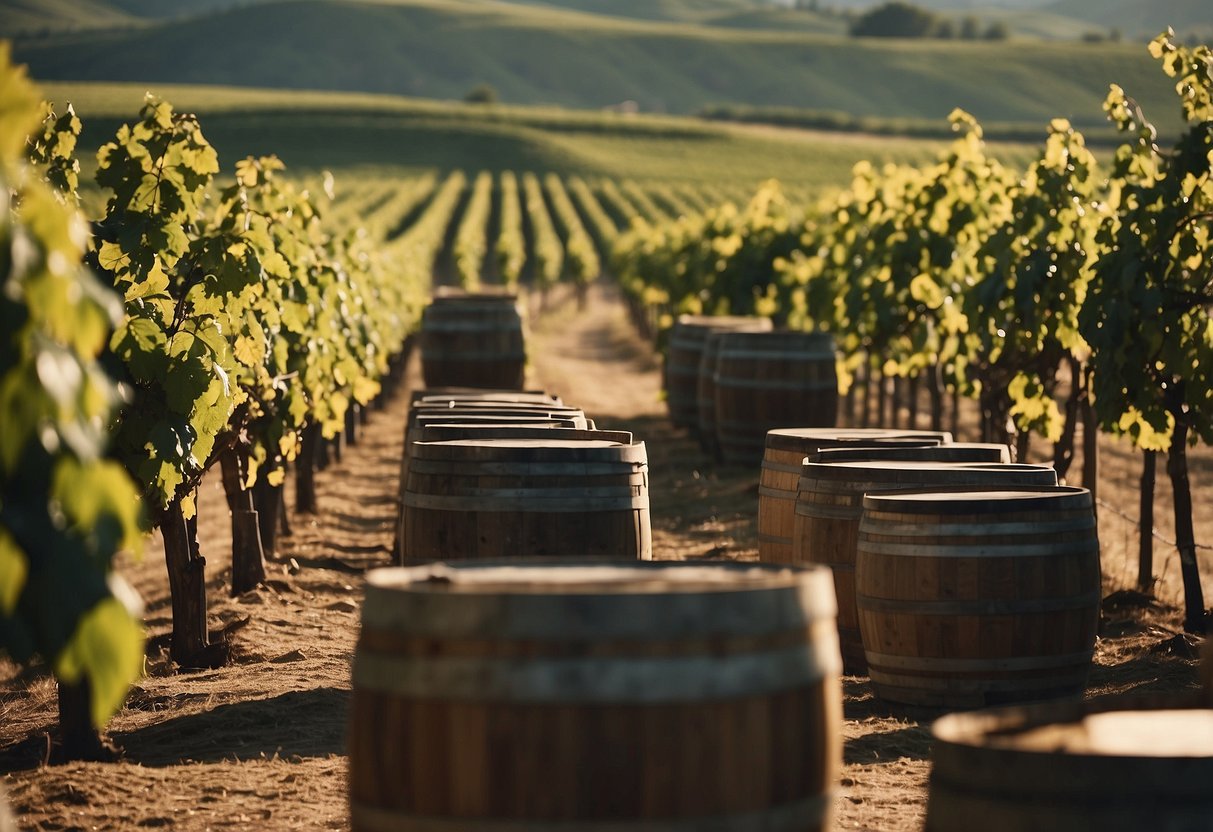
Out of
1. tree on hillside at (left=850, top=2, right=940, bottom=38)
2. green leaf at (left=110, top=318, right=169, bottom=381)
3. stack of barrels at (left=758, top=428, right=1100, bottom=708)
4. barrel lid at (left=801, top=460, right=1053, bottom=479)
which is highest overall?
tree on hillside at (left=850, top=2, right=940, bottom=38)

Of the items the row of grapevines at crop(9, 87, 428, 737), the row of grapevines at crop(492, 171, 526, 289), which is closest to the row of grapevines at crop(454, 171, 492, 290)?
the row of grapevines at crop(492, 171, 526, 289)

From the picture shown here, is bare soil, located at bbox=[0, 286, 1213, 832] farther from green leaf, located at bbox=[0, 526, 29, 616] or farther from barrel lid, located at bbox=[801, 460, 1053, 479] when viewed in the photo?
green leaf, located at bbox=[0, 526, 29, 616]

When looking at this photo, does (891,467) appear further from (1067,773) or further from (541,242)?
(541,242)

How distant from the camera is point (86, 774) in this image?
567 centimetres

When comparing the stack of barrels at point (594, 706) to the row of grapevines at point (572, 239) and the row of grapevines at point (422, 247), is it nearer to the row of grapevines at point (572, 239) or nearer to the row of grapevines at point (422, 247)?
the row of grapevines at point (422, 247)

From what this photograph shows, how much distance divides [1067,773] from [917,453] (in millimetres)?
4207

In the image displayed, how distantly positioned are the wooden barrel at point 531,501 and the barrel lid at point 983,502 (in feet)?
2.90

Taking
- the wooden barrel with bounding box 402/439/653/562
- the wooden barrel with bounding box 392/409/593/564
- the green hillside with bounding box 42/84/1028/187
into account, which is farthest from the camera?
the green hillside with bounding box 42/84/1028/187

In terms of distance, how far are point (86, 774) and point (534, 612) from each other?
10.3 ft

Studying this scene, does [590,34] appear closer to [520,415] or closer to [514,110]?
[514,110]

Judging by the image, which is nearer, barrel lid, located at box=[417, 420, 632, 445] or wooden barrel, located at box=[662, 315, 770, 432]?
barrel lid, located at box=[417, 420, 632, 445]

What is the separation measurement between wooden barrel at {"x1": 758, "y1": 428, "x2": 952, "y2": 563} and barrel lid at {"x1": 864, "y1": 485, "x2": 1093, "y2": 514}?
4.21ft

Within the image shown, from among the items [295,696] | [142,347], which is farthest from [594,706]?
[295,696]

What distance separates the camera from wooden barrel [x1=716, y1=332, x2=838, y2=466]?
1306cm
